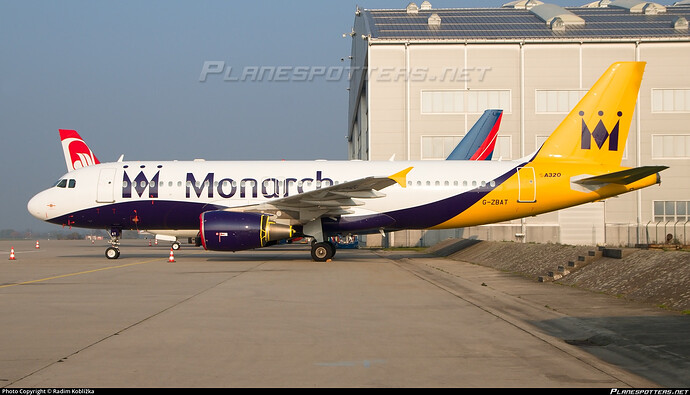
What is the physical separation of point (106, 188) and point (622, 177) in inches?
740

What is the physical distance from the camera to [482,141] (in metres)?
35.5

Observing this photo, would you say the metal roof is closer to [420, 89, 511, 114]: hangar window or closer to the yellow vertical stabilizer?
[420, 89, 511, 114]: hangar window

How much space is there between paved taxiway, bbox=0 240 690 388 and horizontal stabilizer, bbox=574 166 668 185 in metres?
8.96

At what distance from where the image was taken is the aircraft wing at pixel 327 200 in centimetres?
2123

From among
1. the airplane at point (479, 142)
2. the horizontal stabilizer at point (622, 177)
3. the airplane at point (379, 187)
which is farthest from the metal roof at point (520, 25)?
the horizontal stabilizer at point (622, 177)

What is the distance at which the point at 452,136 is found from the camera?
143 ft

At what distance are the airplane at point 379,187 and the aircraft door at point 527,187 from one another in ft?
0.12

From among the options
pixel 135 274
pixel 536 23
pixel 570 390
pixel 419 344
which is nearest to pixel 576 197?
pixel 135 274

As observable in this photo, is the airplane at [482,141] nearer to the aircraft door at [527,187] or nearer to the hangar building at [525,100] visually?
the hangar building at [525,100]

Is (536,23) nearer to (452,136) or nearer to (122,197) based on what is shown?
(452,136)

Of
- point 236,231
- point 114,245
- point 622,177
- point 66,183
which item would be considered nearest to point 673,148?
point 622,177

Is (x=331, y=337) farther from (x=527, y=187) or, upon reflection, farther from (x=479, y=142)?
(x=479, y=142)

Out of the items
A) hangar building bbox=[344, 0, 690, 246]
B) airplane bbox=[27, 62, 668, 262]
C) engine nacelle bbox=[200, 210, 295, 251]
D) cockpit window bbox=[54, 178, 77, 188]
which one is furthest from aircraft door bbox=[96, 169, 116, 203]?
hangar building bbox=[344, 0, 690, 246]

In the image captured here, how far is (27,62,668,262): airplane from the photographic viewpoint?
2320cm
